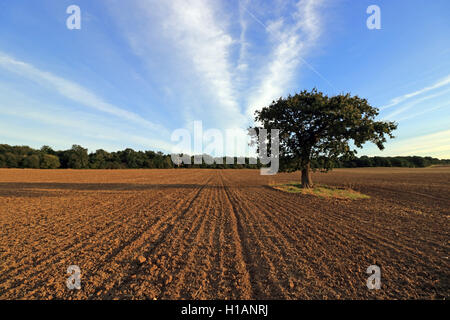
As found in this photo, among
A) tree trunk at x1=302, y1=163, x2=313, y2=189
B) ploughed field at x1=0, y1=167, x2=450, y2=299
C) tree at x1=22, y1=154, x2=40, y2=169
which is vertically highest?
tree at x1=22, y1=154, x2=40, y2=169

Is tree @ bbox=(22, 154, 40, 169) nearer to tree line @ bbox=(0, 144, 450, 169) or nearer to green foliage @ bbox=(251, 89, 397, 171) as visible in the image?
tree line @ bbox=(0, 144, 450, 169)

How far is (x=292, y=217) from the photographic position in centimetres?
898

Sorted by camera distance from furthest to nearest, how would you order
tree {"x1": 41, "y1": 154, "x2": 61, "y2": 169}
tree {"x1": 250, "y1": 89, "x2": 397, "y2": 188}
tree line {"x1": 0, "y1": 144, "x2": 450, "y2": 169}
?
tree {"x1": 41, "y1": 154, "x2": 61, "y2": 169} → tree line {"x1": 0, "y1": 144, "x2": 450, "y2": 169} → tree {"x1": 250, "y1": 89, "x2": 397, "y2": 188}

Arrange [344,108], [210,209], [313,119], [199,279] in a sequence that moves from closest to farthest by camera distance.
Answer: [199,279], [210,209], [344,108], [313,119]

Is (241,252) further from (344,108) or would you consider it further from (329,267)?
(344,108)

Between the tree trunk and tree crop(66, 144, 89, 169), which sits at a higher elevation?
tree crop(66, 144, 89, 169)

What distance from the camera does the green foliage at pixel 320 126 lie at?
1648cm

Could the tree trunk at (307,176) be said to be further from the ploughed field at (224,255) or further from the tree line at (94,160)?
the tree line at (94,160)

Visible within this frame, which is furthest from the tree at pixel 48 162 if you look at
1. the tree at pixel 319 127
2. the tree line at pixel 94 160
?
the tree at pixel 319 127

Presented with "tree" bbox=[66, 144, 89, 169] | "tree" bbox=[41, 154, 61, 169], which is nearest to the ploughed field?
"tree" bbox=[41, 154, 61, 169]

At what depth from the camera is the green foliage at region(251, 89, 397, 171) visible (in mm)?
16484

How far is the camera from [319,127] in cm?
1794
